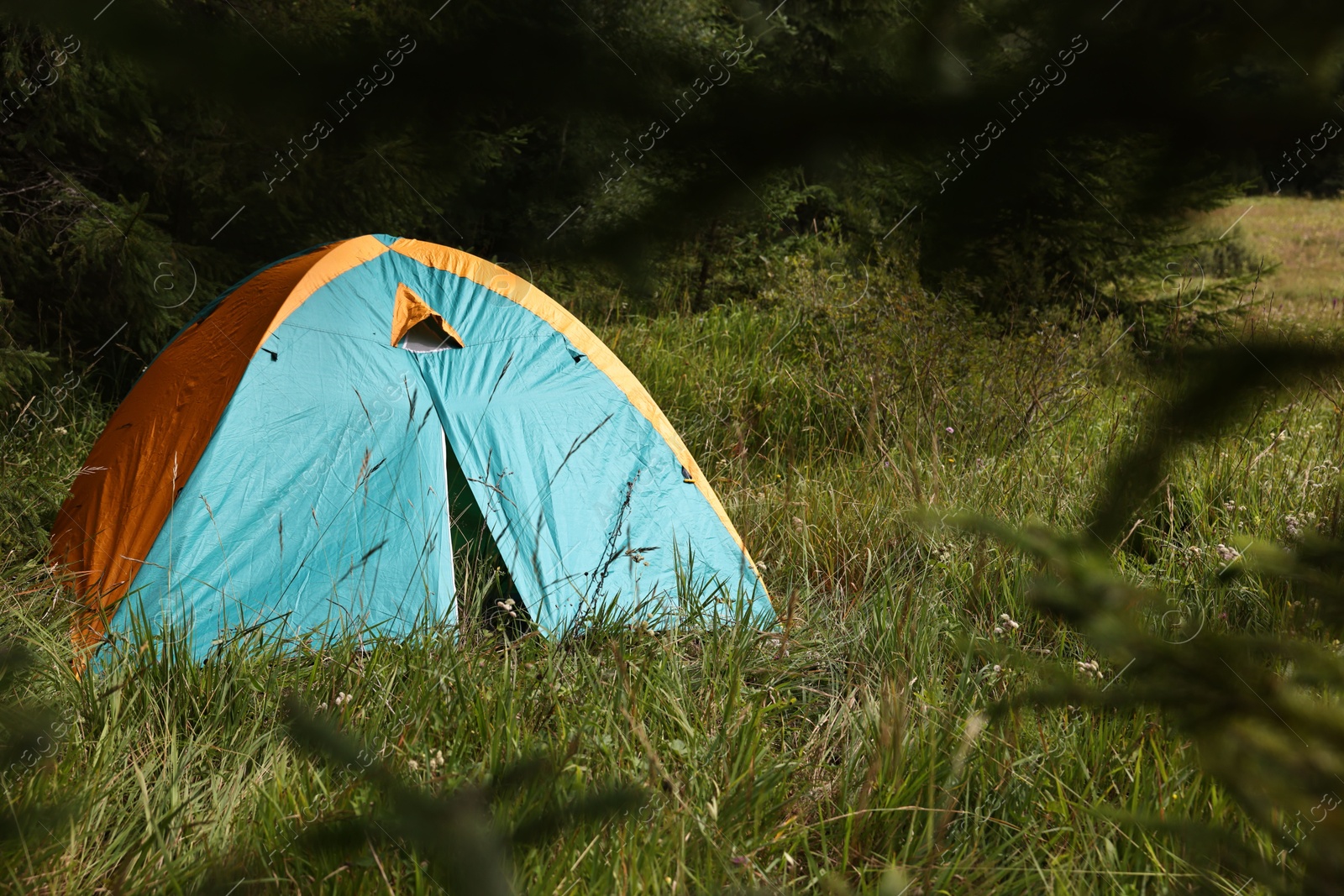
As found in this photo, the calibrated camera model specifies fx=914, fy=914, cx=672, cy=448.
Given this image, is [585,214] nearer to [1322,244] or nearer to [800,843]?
[800,843]

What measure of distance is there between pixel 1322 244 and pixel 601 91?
37.5ft

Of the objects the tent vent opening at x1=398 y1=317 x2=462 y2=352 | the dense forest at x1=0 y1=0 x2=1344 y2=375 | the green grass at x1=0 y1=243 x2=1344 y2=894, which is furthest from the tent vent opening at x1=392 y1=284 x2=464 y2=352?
the dense forest at x1=0 y1=0 x2=1344 y2=375

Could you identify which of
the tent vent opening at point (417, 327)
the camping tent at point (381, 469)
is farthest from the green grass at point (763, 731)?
the tent vent opening at point (417, 327)

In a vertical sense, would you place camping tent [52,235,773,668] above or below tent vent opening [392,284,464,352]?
below

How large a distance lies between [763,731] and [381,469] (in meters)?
1.36

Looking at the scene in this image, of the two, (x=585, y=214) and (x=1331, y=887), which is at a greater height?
(x=585, y=214)

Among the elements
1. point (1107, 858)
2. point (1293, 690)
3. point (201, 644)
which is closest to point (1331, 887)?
point (1107, 858)

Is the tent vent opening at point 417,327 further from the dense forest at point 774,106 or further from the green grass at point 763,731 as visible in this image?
the dense forest at point 774,106

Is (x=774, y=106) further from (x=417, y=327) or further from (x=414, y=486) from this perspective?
(x=417, y=327)

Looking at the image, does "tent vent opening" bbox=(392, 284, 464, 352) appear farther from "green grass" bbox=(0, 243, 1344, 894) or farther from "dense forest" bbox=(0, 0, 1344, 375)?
"dense forest" bbox=(0, 0, 1344, 375)

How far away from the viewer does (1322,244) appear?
9.57 m

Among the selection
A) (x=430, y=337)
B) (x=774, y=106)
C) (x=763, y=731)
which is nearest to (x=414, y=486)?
(x=430, y=337)

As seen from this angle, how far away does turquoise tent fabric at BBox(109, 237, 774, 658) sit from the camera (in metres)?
2.48

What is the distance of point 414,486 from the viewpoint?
2.66 metres
